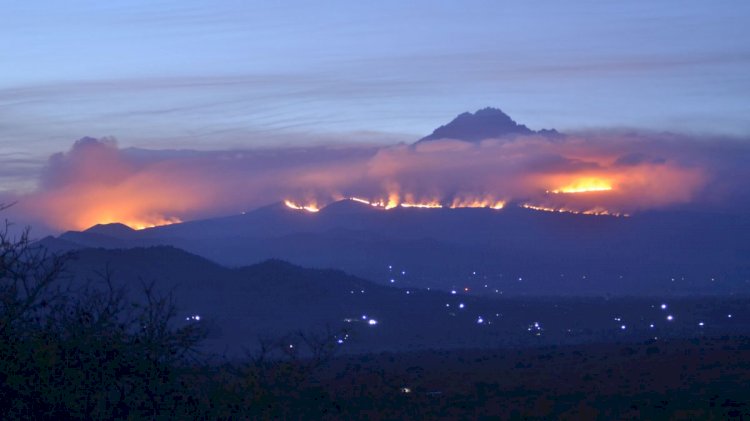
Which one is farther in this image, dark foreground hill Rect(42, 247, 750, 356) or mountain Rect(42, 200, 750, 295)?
mountain Rect(42, 200, 750, 295)

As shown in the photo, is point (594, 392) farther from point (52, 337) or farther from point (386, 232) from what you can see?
point (386, 232)

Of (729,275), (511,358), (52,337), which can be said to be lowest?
(729,275)

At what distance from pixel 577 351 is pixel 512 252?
111822 millimetres

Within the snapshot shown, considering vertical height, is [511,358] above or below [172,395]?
below

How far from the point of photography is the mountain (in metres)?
133

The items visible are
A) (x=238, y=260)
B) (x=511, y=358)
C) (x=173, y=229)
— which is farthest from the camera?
(x=173, y=229)

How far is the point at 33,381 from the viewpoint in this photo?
8477 millimetres

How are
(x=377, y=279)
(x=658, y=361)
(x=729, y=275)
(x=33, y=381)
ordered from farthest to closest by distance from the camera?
(x=729, y=275) → (x=377, y=279) → (x=658, y=361) → (x=33, y=381)

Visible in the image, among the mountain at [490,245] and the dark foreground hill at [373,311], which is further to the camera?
the mountain at [490,245]

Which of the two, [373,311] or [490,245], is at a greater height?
[373,311]

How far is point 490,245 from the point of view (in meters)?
161

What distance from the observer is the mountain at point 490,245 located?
133 metres

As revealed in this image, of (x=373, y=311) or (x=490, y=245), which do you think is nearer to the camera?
(x=373, y=311)

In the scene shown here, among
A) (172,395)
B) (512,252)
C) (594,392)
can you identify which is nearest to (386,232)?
(512,252)
